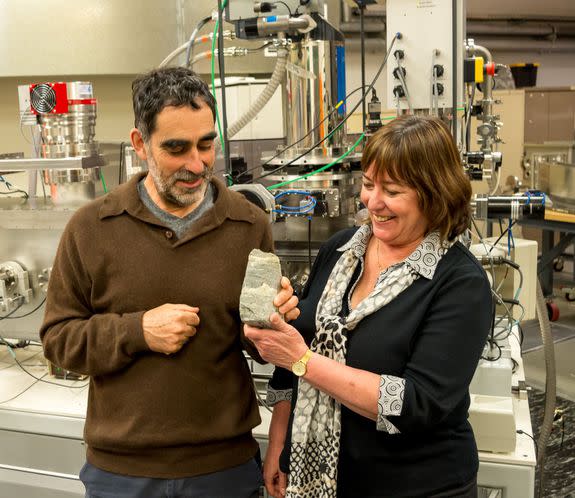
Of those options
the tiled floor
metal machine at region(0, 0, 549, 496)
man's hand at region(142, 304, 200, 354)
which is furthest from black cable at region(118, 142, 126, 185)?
the tiled floor

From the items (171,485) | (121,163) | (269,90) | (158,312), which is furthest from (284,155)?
(171,485)

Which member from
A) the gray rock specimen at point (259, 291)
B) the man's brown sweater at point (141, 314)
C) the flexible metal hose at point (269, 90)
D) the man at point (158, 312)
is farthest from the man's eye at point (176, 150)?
the flexible metal hose at point (269, 90)

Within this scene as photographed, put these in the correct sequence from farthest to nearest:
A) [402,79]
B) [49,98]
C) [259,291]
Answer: [402,79] < [49,98] < [259,291]

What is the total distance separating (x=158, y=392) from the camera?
1.28 m

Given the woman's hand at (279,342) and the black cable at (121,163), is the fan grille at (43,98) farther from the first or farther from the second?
the woman's hand at (279,342)

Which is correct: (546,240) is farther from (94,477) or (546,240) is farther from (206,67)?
(94,477)

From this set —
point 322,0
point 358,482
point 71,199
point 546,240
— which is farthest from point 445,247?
point 546,240

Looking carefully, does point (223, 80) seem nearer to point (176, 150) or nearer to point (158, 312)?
point (176, 150)

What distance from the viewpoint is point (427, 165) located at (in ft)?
4.06

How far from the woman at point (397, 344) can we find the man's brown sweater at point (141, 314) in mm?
126

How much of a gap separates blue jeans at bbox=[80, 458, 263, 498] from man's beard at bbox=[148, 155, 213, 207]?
0.52 meters

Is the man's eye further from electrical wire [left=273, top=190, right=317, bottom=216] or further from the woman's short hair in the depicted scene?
electrical wire [left=273, top=190, right=317, bottom=216]

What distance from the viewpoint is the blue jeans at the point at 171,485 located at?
1.29 m

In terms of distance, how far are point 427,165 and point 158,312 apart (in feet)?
1.80
